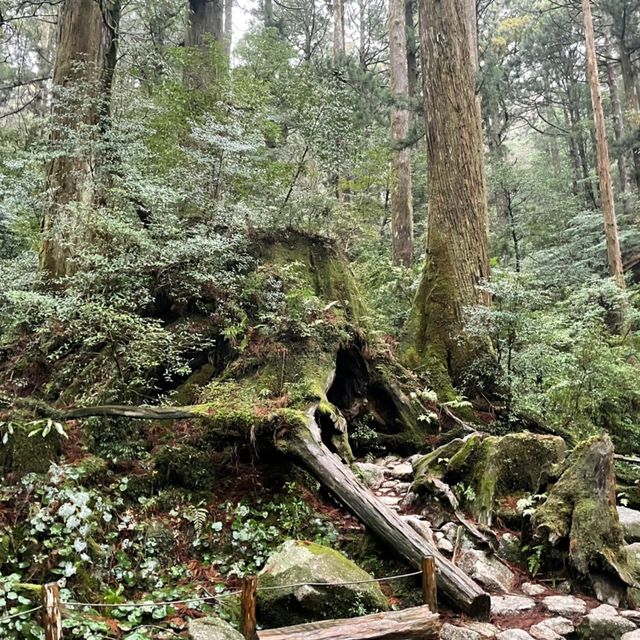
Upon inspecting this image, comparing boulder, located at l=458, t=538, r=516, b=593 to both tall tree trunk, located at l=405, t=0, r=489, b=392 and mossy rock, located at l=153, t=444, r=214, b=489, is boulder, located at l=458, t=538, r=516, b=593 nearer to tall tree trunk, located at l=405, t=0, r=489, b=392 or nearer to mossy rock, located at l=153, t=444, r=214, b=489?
mossy rock, located at l=153, t=444, r=214, b=489

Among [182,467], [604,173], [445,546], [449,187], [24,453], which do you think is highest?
[604,173]

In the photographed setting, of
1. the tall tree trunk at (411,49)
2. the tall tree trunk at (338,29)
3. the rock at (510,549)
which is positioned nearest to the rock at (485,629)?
the rock at (510,549)

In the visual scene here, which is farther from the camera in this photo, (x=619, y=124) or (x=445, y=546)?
(x=619, y=124)

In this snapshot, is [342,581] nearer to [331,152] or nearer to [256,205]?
[256,205]

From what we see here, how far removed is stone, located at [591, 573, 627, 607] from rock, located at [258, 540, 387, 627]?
4.79 ft

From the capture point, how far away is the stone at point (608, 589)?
3.32 meters

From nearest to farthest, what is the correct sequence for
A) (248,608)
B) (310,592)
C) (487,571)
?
1. (248,608)
2. (310,592)
3. (487,571)

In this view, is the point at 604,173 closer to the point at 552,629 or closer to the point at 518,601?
the point at 518,601

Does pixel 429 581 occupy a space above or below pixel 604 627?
above

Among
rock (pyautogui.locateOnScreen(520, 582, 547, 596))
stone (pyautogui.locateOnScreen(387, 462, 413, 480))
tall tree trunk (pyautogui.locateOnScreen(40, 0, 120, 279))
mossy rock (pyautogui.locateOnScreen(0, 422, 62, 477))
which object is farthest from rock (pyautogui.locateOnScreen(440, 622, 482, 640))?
tall tree trunk (pyautogui.locateOnScreen(40, 0, 120, 279))

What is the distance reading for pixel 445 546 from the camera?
12.6 ft

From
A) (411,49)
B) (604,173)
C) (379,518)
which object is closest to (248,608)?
(379,518)

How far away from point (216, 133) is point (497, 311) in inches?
185

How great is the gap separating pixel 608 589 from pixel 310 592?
1.99 metres
